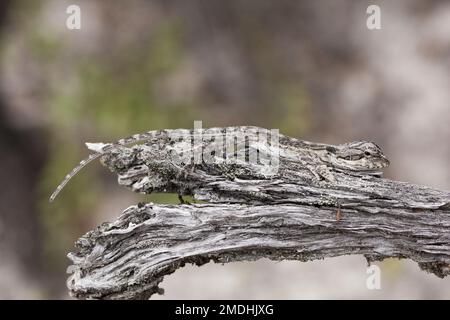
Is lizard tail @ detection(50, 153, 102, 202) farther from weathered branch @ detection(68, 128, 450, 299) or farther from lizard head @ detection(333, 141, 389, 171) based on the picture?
lizard head @ detection(333, 141, 389, 171)

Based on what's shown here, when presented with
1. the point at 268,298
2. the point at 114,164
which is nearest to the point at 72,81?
the point at 268,298

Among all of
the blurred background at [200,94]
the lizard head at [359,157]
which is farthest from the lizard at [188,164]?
the blurred background at [200,94]

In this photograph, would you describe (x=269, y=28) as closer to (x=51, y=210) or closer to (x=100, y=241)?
(x=51, y=210)

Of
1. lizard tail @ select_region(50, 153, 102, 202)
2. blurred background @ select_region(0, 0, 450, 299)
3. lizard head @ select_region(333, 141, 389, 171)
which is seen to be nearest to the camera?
lizard tail @ select_region(50, 153, 102, 202)

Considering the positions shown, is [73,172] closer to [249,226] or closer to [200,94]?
[249,226]

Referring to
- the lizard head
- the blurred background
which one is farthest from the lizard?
the blurred background

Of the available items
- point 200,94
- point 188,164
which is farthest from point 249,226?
point 200,94

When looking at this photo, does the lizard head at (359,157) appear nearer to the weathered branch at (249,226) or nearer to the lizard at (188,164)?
the lizard at (188,164)
